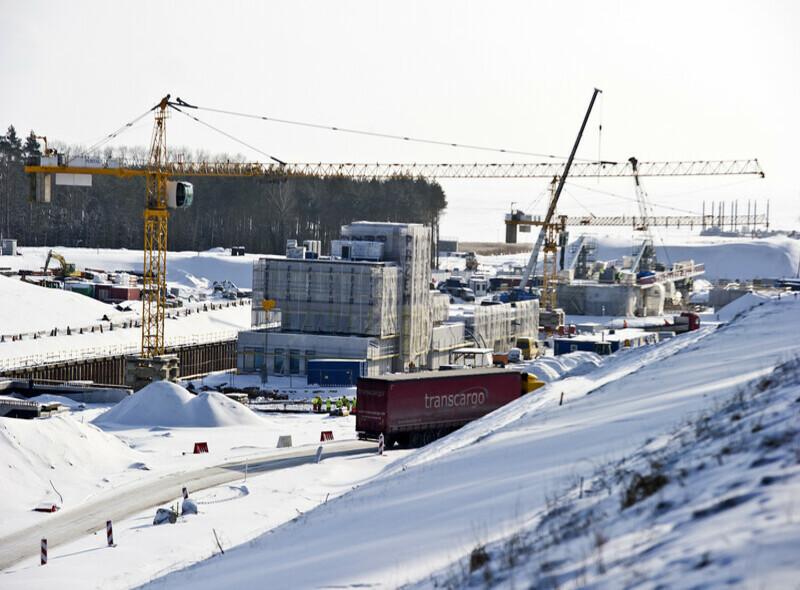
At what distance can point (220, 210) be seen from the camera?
184m

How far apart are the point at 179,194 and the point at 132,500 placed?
46562 millimetres

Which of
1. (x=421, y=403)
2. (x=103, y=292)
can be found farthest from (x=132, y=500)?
(x=103, y=292)

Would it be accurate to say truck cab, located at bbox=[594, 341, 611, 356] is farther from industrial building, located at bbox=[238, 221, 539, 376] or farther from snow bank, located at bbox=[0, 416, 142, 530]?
snow bank, located at bbox=[0, 416, 142, 530]

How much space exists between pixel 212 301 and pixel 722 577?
118 metres

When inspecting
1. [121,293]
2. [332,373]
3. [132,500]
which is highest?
[121,293]

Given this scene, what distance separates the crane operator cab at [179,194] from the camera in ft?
253

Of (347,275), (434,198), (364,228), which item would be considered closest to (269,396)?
(347,275)

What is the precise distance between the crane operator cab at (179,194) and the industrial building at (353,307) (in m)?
7.78

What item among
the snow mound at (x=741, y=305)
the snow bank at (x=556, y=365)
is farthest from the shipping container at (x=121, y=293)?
the snow mound at (x=741, y=305)

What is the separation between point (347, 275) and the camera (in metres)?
76.1

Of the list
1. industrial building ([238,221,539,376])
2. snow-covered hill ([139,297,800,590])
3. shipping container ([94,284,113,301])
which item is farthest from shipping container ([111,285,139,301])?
snow-covered hill ([139,297,800,590])

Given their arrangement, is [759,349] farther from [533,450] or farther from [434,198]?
[434,198]

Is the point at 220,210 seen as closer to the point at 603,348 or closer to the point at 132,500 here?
the point at 603,348

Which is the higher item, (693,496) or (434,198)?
(434,198)
